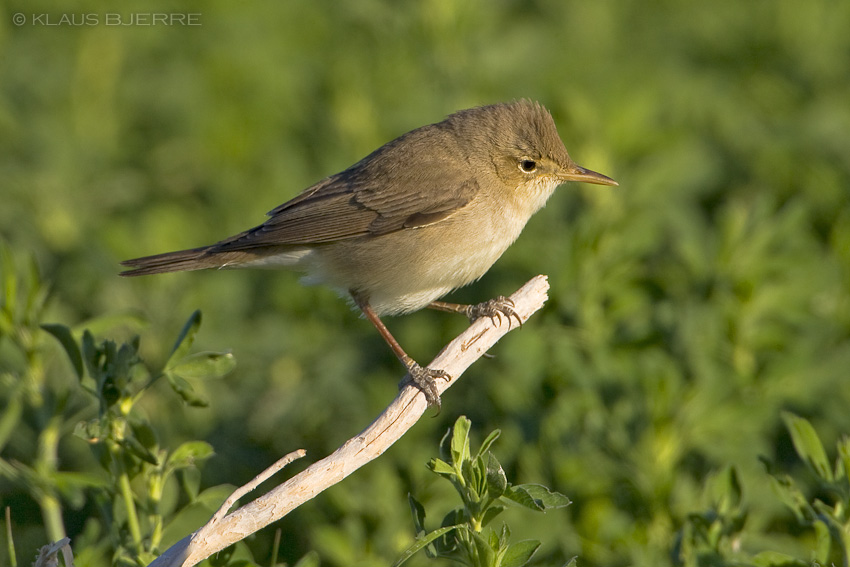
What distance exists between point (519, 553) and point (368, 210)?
2.53m

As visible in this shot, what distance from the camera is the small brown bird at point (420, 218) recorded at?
463cm

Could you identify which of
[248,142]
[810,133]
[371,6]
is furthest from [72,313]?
[810,133]

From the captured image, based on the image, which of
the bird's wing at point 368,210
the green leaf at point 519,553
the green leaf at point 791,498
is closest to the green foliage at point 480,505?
the green leaf at point 519,553

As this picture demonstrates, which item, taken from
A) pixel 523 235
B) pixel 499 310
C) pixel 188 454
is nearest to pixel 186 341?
pixel 188 454

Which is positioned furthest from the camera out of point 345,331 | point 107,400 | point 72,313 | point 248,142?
point 248,142

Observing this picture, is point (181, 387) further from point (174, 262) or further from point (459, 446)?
point (174, 262)

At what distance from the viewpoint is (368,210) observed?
4895 mm

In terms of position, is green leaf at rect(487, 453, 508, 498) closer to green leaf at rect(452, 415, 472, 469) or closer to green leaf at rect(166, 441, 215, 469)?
green leaf at rect(452, 415, 472, 469)

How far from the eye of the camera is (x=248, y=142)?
25.9ft

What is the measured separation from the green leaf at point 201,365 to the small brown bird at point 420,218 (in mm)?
1591

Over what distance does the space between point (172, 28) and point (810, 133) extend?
19.0ft

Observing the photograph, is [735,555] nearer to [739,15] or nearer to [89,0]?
[739,15]

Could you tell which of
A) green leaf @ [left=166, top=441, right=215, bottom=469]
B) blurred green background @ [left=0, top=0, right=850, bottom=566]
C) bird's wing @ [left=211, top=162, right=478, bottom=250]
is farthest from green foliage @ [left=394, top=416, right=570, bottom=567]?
bird's wing @ [left=211, top=162, right=478, bottom=250]

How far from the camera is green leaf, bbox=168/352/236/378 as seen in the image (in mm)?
3068
